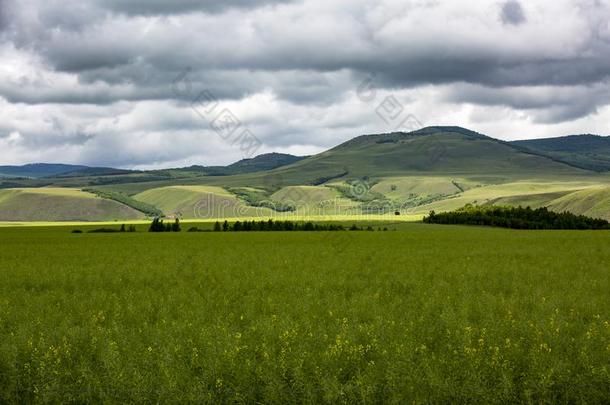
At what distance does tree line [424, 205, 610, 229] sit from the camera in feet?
389

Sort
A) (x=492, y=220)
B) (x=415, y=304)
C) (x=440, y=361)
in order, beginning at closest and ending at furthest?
(x=440, y=361), (x=415, y=304), (x=492, y=220)

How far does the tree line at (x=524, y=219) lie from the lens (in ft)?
389

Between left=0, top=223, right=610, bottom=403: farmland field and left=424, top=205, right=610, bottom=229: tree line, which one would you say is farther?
left=424, top=205, right=610, bottom=229: tree line

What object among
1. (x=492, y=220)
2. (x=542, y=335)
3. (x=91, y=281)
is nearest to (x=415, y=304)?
(x=542, y=335)

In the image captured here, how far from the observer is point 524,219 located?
121m

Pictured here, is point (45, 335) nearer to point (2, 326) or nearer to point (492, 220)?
point (2, 326)

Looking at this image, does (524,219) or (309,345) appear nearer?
(309,345)

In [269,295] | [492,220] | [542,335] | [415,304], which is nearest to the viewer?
[542,335]

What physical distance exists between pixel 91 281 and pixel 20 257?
1981 cm

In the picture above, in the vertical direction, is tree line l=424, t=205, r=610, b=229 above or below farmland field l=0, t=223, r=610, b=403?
above

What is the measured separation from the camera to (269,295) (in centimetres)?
2356

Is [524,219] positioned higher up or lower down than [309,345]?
higher up

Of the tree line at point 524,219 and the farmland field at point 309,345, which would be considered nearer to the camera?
the farmland field at point 309,345

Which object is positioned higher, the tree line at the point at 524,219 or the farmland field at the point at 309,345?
the tree line at the point at 524,219
